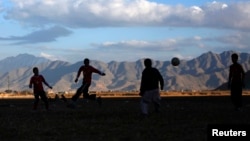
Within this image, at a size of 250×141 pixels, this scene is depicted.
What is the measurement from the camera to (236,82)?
917 inches

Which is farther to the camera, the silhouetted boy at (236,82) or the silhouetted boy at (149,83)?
the silhouetted boy at (236,82)

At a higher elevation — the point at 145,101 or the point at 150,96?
the point at 150,96

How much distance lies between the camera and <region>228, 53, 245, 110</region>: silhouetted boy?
2314 centimetres

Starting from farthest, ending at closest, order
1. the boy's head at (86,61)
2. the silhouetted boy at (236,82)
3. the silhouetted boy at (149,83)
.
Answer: the boy's head at (86,61) → the silhouetted boy at (236,82) → the silhouetted boy at (149,83)

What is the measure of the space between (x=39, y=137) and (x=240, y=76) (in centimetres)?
1166

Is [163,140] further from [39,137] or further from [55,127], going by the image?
[55,127]

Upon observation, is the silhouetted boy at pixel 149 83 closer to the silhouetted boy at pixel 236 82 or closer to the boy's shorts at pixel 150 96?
the boy's shorts at pixel 150 96

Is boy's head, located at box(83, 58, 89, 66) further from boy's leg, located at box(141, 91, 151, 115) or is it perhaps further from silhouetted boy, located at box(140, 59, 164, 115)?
boy's leg, located at box(141, 91, 151, 115)

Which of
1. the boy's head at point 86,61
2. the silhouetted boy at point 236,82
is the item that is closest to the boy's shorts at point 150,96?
the silhouetted boy at point 236,82

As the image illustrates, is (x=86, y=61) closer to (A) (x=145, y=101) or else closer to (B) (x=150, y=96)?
(B) (x=150, y=96)

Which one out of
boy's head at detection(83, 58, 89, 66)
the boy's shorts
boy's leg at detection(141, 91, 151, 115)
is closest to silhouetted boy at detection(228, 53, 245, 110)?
the boy's shorts

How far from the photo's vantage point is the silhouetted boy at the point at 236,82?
23.1 m

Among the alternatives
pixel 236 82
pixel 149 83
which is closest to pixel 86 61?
pixel 149 83

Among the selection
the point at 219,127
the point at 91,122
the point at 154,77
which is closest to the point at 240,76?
the point at 154,77
